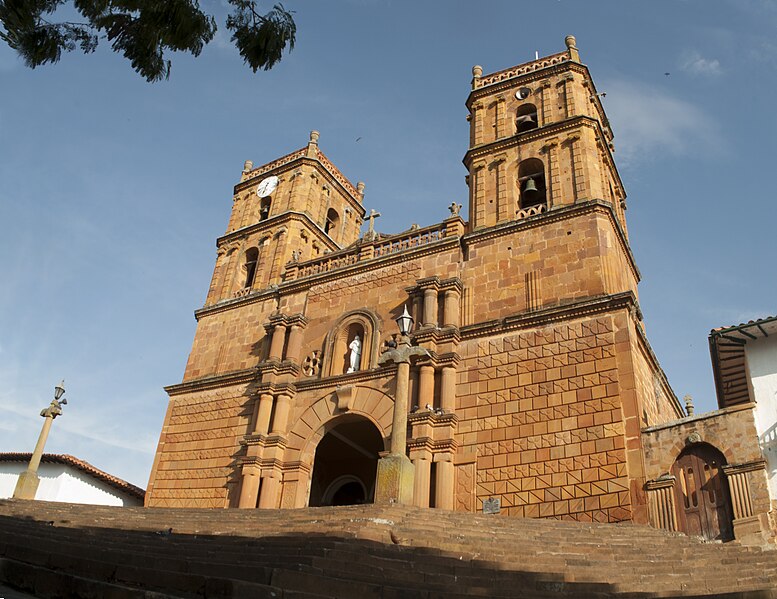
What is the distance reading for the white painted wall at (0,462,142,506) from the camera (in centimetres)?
2492

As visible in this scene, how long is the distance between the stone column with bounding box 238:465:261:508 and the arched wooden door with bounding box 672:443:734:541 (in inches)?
435

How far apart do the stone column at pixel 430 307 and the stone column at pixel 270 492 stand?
6157mm

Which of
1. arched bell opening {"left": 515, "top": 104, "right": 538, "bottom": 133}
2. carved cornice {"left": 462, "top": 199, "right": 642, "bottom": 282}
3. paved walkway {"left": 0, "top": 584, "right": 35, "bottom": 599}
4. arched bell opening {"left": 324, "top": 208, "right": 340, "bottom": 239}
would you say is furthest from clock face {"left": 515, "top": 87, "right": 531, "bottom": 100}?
paved walkway {"left": 0, "top": 584, "right": 35, "bottom": 599}

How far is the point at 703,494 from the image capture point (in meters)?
14.5

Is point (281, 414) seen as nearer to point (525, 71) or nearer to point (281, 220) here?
point (281, 220)

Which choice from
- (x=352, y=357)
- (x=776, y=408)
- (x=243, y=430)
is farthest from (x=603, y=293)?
(x=243, y=430)

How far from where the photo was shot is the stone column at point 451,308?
63.2 ft

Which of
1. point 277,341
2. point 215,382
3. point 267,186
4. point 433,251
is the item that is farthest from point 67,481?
point 433,251

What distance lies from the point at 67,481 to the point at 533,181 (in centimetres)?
1967

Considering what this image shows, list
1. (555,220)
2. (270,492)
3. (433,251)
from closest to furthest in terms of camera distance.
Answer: (270,492)
(555,220)
(433,251)

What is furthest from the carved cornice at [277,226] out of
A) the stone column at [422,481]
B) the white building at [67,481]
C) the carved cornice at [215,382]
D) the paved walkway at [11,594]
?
the paved walkway at [11,594]

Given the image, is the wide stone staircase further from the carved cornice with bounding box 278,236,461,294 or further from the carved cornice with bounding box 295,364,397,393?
the carved cornice with bounding box 278,236,461,294

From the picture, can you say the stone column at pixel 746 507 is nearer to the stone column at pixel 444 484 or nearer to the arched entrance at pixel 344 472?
the stone column at pixel 444 484

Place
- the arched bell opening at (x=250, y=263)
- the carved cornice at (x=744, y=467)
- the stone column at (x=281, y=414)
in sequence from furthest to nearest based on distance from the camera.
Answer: the arched bell opening at (x=250, y=263) → the stone column at (x=281, y=414) → the carved cornice at (x=744, y=467)
